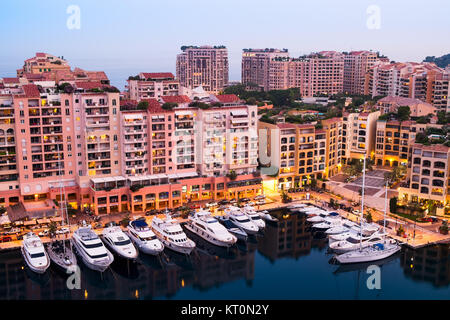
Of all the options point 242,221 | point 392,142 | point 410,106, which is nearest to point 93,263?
point 242,221

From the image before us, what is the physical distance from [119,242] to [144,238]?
2363 millimetres

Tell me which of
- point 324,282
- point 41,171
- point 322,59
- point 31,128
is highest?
point 322,59

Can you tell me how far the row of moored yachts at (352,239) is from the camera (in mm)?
41906

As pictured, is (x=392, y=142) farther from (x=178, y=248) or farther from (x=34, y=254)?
(x=34, y=254)

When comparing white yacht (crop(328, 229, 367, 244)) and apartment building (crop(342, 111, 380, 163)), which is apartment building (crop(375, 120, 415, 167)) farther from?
white yacht (crop(328, 229, 367, 244))

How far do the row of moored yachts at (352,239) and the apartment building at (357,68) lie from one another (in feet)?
261

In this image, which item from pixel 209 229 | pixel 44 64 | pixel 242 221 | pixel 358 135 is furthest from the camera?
pixel 44 64

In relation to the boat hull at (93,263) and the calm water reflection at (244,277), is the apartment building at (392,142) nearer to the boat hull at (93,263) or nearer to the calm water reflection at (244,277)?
the calm water reflection at (244,277)

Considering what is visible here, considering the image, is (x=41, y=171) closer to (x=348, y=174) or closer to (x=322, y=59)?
(x=348, y=174)

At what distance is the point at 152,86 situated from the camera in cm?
7238

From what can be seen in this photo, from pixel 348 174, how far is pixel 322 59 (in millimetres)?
65290

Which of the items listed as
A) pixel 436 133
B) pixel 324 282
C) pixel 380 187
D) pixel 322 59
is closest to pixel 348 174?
pixel 380 187

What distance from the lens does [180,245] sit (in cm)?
4347

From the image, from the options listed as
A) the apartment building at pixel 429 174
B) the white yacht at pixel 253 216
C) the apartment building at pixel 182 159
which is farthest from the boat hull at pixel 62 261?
the apartment building at pixel 429 174
